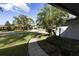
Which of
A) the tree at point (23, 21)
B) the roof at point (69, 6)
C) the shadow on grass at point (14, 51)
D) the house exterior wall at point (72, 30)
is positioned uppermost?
the roof at point (69, 6)

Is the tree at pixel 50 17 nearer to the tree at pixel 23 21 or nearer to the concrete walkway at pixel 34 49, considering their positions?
the tree at pixel 23 21

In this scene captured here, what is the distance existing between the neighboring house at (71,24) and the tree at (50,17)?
4.9 inches

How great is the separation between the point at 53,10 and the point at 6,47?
127cm

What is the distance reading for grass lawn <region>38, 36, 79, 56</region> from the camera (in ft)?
27.5

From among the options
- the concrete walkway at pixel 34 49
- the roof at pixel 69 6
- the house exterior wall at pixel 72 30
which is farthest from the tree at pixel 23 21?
the house exterior wall at pixel 72 30

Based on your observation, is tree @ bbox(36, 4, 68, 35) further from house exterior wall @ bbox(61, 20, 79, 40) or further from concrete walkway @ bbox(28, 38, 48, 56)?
concrete walkway @ bbox(28, 38, 48, 56)

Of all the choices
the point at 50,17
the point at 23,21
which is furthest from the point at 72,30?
the point at 23,21

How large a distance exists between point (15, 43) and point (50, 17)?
0.93m

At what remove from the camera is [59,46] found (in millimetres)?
8445

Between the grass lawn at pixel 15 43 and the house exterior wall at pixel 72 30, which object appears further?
the house exterior wall at pixel 72 30

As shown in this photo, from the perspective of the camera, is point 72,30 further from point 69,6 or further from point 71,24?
point 69,6

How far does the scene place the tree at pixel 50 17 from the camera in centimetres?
838

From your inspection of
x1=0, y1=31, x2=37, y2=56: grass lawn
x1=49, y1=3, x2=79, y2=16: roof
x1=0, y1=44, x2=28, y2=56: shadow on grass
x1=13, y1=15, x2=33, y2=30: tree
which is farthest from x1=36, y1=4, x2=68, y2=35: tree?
x1=0, y1=44, x2=28, y2=56: shadow on grass

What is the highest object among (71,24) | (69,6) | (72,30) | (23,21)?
(69,6)
